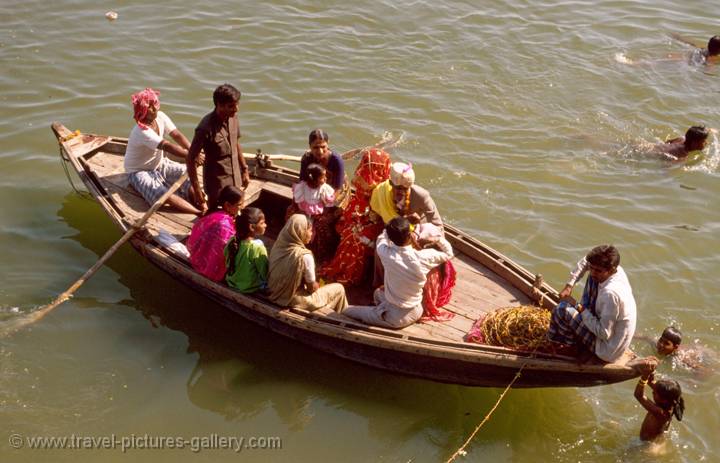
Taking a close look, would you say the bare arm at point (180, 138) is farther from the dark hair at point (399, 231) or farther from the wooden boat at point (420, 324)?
the dark hair at point (399, 231)

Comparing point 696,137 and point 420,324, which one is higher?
point 696,137

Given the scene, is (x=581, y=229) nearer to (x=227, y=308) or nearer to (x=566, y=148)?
(x=566, y=148)

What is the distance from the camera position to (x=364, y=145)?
1247cm

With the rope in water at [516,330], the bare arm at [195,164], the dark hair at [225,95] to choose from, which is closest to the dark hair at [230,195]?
the bare arm at [195,164]

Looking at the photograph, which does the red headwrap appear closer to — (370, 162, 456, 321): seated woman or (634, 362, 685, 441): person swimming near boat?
(370, 162, 456, 321): seated woman

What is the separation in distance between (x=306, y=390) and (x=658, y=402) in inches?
148

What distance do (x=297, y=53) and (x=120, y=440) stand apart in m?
9.20

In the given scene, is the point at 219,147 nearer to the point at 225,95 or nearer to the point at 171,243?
the point at 225,95

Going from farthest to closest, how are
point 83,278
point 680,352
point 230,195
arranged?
point 83,278 < point 680,352 < point 230,195

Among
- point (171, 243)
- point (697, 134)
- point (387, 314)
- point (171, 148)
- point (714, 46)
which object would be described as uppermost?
point (714, 46)

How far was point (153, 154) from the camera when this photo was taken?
31.6 ft

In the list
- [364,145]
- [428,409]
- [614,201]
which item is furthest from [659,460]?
[364,145]

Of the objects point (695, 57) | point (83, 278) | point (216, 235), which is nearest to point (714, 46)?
point (695, 57)

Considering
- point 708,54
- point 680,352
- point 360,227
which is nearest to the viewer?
point 360,227
